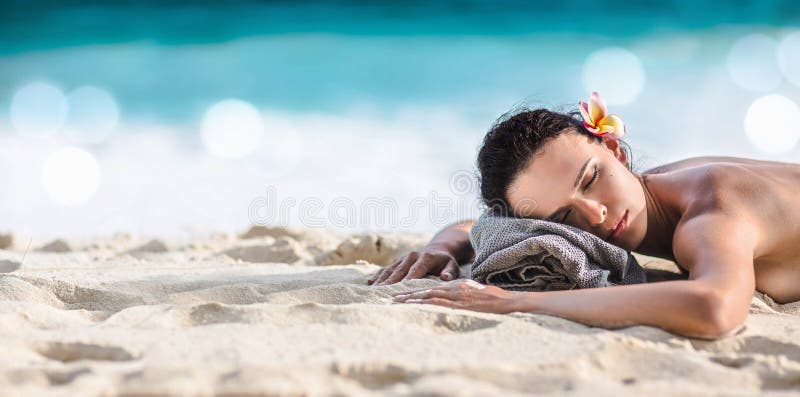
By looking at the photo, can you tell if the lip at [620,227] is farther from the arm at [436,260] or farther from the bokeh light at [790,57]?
the bokeh light at [790,57]

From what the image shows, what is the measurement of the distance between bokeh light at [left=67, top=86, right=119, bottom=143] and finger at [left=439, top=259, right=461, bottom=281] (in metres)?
5.56

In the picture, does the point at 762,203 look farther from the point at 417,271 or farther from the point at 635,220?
the point at 417,271

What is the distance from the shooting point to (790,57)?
8.08m

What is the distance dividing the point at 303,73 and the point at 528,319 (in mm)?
7318

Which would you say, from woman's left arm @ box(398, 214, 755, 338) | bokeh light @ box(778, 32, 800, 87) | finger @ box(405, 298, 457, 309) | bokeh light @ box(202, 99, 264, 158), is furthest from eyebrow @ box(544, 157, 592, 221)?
bokeh light @ box(778, 32, 800, 87)

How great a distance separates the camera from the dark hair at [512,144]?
7.43ft

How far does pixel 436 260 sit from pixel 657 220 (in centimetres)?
74

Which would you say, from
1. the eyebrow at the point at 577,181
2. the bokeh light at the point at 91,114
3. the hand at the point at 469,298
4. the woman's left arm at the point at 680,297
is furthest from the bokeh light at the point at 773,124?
the bokeh light at the point at 91,114

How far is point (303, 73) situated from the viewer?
Answer: 338 inches

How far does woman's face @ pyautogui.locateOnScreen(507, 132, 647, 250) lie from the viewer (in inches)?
84.1

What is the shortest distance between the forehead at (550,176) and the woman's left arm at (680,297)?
0.40 m

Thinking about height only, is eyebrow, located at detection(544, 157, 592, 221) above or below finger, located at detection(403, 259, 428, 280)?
above

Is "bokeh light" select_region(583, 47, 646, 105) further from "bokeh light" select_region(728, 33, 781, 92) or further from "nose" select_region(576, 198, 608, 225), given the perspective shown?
"nose" select_region(576, 198, 608, 225)

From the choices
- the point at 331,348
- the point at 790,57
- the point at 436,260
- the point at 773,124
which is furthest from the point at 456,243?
the point at 790,57
